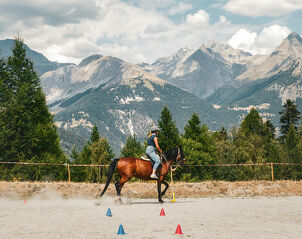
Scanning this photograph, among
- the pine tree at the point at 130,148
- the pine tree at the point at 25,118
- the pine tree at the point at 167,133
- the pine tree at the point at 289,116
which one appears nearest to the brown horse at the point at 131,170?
the pine tree at the point at 25,118

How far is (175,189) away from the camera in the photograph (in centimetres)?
2550

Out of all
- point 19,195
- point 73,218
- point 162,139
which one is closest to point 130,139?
point 162,139

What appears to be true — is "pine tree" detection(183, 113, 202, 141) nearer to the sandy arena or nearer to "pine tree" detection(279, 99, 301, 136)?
"pine tree" detection(279, 99, 301, 136)

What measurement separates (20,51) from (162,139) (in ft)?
97.7

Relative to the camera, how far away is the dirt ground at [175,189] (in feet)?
72.0

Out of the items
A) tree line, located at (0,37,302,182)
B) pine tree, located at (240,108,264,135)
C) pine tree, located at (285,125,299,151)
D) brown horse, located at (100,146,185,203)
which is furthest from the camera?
pine tree, located at (240,108,264,135)

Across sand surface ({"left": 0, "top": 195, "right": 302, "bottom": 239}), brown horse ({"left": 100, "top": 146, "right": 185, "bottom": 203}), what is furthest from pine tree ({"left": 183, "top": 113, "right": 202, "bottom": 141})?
sand surface ({"left": 0, "top": 195, "right": 302, "bottom": 239})

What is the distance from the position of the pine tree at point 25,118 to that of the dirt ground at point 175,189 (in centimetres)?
1565

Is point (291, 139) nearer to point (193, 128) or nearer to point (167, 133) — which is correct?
point (193, 128)

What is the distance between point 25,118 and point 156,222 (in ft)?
99.2

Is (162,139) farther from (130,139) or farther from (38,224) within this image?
(38,224)

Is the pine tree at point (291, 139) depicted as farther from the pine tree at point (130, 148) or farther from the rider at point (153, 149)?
the rider at point (153, 149)

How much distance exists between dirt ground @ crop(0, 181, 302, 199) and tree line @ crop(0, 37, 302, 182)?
11236 mm

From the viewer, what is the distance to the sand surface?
10.7 meters
